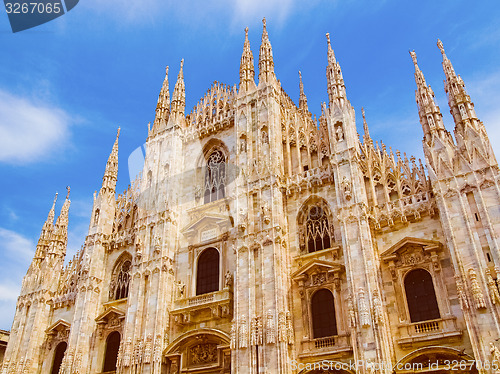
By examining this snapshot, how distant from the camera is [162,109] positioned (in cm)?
3422

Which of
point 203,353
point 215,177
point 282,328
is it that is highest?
point 215,177

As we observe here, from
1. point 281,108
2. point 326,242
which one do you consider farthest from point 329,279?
point 281,108

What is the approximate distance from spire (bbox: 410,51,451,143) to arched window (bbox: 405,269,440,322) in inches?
253

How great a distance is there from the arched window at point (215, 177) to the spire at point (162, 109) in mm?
4874

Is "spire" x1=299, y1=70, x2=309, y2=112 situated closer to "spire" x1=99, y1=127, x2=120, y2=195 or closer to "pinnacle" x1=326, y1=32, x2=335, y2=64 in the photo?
"pinnacle" x1=326, y1=32, x2=335, y2=64

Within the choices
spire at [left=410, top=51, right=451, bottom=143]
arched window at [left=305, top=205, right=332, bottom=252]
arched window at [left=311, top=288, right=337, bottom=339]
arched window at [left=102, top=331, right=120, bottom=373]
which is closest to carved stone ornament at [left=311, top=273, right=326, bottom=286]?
arched window at [left=311, top=288, right=337, bottom=339]

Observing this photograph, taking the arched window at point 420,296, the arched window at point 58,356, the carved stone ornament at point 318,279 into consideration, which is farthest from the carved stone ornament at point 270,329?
the arched window at point 58,356

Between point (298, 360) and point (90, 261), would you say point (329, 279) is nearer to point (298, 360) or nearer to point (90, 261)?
point (298, 360)

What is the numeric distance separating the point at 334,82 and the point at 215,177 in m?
9.22

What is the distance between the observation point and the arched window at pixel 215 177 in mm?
29047

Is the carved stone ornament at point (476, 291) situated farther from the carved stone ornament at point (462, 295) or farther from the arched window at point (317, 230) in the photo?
the arched window at point (317, 230)

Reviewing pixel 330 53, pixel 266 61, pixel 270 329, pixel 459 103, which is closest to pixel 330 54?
pixel 330 53

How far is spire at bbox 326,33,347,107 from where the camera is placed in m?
25.9

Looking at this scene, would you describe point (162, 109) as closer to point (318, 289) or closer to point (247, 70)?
point (247, 70)
